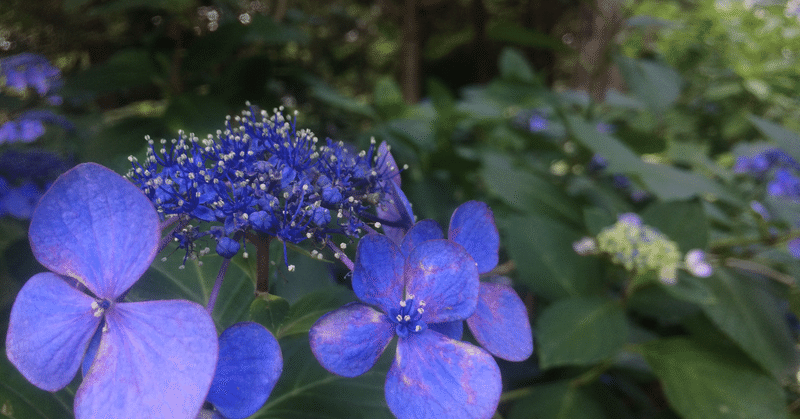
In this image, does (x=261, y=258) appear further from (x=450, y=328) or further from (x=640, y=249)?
(x=640, y=249)

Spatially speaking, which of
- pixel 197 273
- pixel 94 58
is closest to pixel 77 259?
pixel 197 273

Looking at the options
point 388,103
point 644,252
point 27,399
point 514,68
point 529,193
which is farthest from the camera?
point 514,68

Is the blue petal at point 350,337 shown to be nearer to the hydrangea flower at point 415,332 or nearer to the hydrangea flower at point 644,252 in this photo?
the hydrangea flower at point 415,332

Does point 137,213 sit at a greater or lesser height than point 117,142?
greater

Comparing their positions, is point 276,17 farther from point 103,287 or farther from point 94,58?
point 103,287

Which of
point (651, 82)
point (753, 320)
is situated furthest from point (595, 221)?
point (651, 82)

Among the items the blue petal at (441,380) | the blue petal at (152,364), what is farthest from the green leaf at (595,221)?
the blue petal at (152,364)

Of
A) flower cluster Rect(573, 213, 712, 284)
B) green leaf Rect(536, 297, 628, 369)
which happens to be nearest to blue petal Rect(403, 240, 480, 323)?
green leaf Rect(536, 297, 628, 369)
